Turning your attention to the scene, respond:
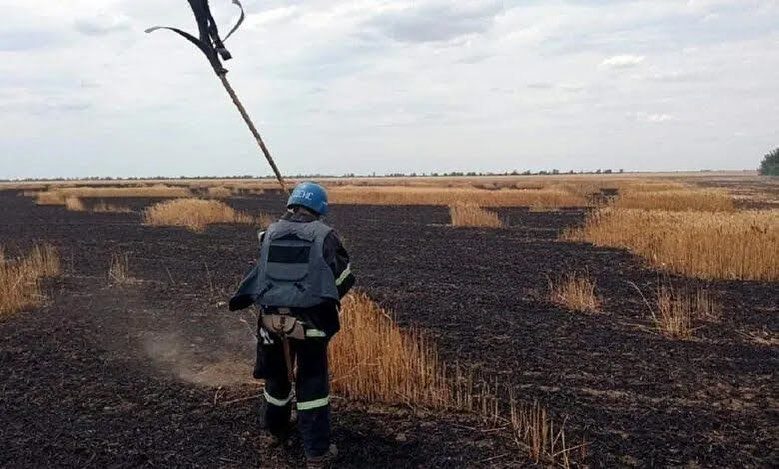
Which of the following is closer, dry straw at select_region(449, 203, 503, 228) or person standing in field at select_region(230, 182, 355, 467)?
person standing in field at select_region(230, 182, 355, 467)

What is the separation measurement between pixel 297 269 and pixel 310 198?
1.75 ft

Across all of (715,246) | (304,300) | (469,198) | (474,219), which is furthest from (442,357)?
(469,198)

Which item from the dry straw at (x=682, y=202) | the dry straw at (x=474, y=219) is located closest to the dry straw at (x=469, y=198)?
the dry straw at (x=682, y=202)

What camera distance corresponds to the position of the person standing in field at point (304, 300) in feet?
13.3

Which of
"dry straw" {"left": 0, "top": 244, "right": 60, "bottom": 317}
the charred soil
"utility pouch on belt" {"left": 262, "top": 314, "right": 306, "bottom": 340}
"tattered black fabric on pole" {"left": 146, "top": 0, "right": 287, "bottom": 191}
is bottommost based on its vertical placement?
the charred soil

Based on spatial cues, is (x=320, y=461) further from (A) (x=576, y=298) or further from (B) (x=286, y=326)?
(A) (x=576, y=298)

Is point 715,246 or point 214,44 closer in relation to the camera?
point 214,44

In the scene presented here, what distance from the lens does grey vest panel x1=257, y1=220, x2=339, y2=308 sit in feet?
13.3

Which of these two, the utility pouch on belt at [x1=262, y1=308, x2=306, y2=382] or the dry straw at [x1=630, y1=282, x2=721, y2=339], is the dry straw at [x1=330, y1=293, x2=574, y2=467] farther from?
the dry straw at [x1=630, y1=282, x2=721, y2=339]

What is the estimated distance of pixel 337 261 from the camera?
13.6ft

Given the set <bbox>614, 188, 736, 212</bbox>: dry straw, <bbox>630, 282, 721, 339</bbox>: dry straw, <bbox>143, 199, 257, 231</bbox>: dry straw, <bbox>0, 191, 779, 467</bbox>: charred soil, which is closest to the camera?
<bbox>0, 191, 779, 467</bbox>: charred soil

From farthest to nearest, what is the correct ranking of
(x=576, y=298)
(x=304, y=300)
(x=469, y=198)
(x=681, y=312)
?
(x=469, y=198)
(x=576, y=298)
(x=681, y=312)
(x=304, y=300)

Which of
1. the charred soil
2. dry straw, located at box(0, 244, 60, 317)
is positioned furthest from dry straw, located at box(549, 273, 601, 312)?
dry straw, located at box(0, 244, 60, 317)

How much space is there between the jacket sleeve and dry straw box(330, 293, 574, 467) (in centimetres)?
157
